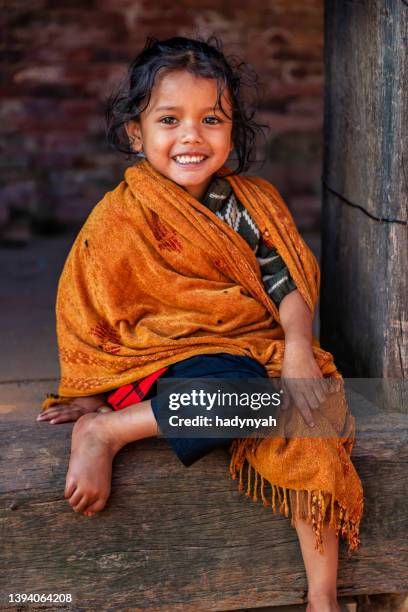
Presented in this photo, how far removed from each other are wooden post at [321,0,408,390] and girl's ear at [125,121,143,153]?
0.55m

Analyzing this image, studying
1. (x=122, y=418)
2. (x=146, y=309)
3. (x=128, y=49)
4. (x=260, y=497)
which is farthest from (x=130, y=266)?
(x=128, y=49)

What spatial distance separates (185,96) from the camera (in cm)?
207

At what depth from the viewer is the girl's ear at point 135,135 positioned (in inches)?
87.4

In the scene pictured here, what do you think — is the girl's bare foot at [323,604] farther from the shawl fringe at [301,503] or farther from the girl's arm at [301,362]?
the girl's arm at [301,362]

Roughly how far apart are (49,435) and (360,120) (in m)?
1.10

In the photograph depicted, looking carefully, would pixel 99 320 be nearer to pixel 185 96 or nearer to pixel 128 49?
pixel 185 96

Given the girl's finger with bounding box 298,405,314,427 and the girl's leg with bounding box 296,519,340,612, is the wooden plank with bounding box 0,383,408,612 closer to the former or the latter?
the girl's leg with bounding box 296,519,340,612

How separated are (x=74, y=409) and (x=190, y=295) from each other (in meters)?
0.39

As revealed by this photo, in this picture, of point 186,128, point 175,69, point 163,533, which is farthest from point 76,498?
point 175,69

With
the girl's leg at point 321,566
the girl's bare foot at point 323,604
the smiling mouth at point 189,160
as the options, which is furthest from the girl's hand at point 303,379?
the smiling mouth at point 189,160

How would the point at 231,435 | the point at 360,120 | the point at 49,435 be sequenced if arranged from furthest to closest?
the point at 360,120 → the point at 49,435 → the point at 231,435

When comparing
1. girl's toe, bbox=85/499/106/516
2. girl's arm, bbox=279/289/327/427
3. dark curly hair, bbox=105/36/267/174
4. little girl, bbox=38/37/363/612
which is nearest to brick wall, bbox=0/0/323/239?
dark curly hair, bbox=105/36/267/174

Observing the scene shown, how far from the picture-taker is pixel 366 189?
7.39 ft

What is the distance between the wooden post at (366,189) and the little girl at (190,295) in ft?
0.62
